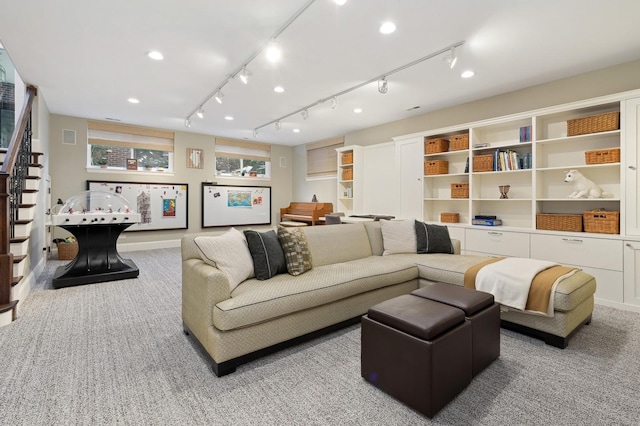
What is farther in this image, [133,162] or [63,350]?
[133,162]

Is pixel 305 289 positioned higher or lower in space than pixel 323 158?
lower

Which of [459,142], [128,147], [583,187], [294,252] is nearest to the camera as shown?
[294,252]

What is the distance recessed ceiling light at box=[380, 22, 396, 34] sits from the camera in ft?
8.50

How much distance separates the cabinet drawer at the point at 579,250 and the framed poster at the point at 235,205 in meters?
5.89

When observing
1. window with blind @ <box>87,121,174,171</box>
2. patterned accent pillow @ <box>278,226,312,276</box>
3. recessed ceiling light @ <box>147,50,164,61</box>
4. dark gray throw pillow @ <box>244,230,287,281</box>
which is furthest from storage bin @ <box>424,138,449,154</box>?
window with blind @ <box>87,121,174,171</box>

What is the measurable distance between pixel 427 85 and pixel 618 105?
78.4 inches

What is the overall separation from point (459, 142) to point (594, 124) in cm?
151

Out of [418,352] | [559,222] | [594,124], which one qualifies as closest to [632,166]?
[594,124]

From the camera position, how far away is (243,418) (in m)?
1.52

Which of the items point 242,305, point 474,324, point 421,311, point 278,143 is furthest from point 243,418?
point 278,143

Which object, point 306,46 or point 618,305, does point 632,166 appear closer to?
point 618,305

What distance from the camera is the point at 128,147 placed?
20.2 ft

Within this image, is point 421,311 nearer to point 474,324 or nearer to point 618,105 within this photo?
point 474,324

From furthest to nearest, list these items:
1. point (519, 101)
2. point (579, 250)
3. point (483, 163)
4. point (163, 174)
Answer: point (163, 174) < point (483, 163) < point (519, 101) < point (579, 250)
